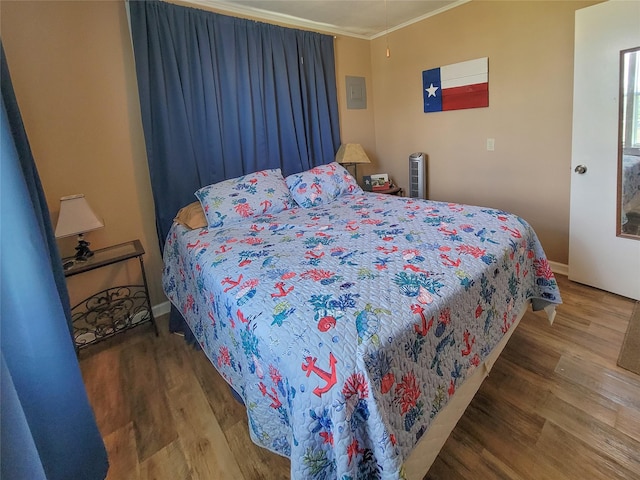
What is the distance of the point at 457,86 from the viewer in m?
2.97

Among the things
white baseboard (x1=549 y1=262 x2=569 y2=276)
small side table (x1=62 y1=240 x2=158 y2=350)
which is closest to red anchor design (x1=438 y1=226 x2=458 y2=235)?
white baseboard (x1=549 y1=262 x2=569 y2=276)

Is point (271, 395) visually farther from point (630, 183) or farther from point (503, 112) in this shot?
point (503, 112)

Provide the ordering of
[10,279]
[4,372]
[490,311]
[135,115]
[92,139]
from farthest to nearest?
[135,115] → [92,139] → [490,311] → [10,279] → [4,372]

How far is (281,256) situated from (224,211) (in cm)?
83

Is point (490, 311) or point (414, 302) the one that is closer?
point (414, 302)

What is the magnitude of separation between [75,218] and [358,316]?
1.86 metres

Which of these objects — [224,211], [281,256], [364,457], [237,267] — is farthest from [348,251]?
[224,211]

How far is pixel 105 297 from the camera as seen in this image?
Answer: 7.80 feet

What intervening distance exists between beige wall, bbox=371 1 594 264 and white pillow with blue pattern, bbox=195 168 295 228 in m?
1.65

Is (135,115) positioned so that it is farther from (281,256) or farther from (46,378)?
(46,378)

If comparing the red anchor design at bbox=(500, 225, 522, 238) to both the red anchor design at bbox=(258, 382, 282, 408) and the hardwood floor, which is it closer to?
the hardwood floor

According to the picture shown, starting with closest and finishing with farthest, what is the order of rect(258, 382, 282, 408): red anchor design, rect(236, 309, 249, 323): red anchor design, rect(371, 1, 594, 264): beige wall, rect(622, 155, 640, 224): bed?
1. rect(258, 382, 282, 408): red anchor design
2. rect(236, 309, 249, 323): red anchor design
3. rect(622, 155, 640, 224): bed
4. rect(371, 1, 594, 264): beige wall

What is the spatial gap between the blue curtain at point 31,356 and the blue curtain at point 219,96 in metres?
1.04

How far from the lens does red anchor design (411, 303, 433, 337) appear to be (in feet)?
3.55
